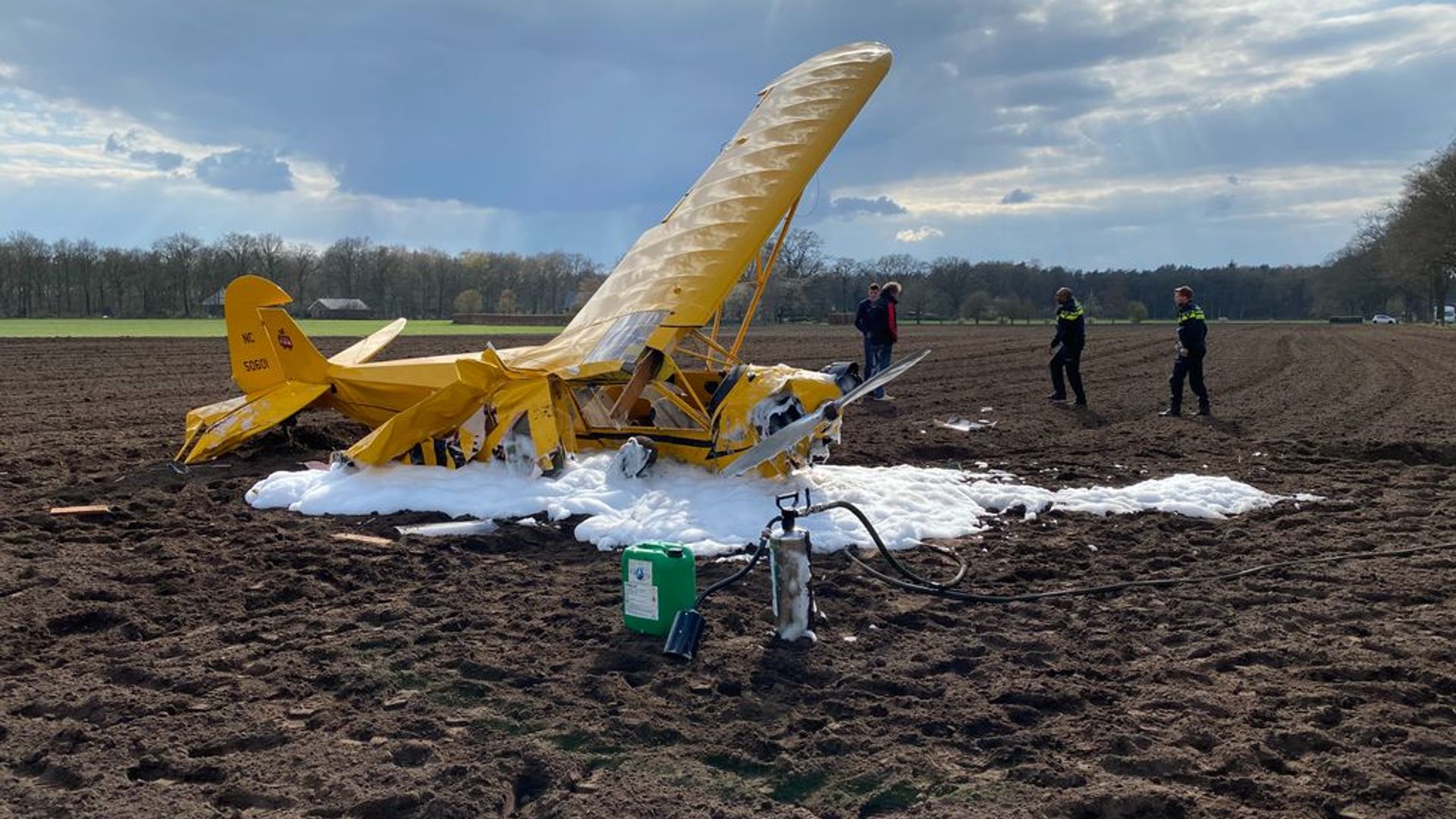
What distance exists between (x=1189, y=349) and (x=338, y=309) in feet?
328

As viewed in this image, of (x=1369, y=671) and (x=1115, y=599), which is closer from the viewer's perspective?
(x=1369, y=671)

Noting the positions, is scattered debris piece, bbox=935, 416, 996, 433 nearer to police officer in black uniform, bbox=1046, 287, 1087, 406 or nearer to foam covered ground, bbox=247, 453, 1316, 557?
police officer in black uniform, bbox=1046, 287, 1087, 406

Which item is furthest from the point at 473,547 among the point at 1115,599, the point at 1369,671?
the point at 1369,671

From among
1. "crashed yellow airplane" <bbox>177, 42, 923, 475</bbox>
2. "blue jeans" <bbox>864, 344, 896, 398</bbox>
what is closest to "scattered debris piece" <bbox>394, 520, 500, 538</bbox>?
"crashed yellow airplane" <bbox>177, 42, 923, 475</bbox>

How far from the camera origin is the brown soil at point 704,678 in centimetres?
362

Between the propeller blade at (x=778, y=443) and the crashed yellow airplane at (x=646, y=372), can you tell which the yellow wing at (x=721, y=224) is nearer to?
the crashed yellow airplane at (x=646, y=372)

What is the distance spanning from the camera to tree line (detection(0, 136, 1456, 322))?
7100cm

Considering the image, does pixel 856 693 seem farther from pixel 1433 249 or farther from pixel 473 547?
pixel 1433 249

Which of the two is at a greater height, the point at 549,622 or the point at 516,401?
the point at 516,401

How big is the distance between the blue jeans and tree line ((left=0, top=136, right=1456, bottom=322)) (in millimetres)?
44145

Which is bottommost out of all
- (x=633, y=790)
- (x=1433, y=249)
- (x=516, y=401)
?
(x=633, y=790)

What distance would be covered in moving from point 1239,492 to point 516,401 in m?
6.78

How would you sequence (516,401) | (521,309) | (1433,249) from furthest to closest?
1. (521,309)
2. (1433,249)
3. (516,401)

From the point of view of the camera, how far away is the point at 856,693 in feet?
14.8
